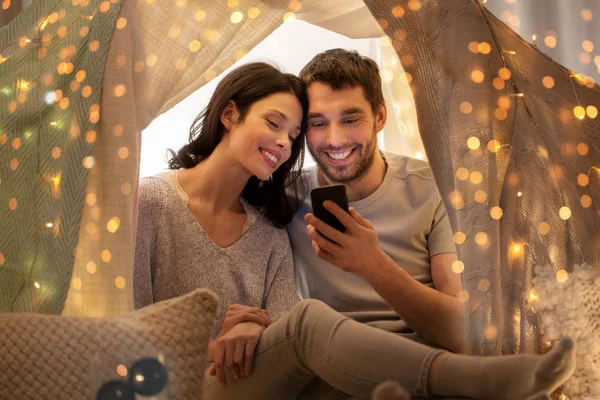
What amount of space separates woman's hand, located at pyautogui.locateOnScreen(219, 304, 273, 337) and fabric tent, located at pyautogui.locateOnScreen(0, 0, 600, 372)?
0.24m

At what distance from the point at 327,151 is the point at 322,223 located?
0.28 meters

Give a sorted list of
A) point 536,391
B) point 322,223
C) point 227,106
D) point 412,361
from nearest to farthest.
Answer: point 536,391, point 412,361, point 322,223, point 227,106

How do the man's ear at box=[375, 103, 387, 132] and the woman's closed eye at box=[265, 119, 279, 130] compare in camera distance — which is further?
the man's ear at box=[375, 103, 387, 132]

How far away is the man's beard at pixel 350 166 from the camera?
1.76 metres

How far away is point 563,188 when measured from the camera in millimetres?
1394

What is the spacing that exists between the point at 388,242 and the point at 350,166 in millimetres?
209

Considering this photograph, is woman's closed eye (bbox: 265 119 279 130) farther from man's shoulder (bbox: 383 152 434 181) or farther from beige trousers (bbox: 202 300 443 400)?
beige trousers (bbox: 202 300 443 400)

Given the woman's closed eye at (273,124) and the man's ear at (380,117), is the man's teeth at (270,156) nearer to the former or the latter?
the woman's closed eye at (273,124)

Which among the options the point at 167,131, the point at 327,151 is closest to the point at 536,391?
the point at 327,151

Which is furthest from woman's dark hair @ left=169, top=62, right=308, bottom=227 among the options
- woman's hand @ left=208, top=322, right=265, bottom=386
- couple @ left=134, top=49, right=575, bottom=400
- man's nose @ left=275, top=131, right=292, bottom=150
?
woman's hand @ left=208, top=322, right=265, bottom=386

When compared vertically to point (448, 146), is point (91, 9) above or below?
above

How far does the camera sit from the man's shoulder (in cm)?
183

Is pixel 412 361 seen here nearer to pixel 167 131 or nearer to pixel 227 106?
pixel 227 106

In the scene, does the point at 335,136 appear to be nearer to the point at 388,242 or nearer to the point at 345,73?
the point at 345,73
